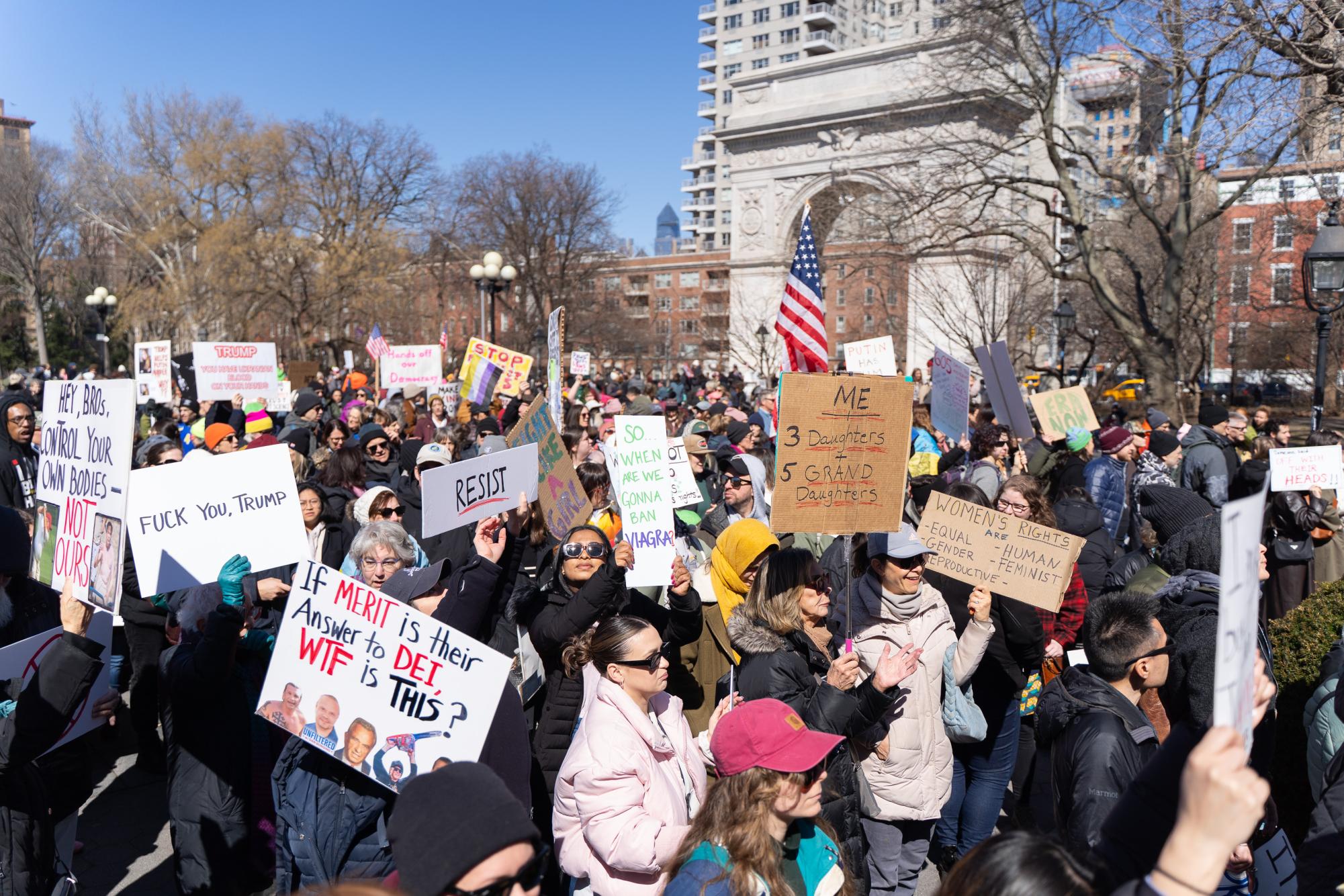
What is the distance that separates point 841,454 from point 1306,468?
4.80 metres

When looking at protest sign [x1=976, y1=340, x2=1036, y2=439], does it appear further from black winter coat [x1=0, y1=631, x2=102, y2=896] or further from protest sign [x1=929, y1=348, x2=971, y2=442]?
black winter coat [x1=0, y1=631, x2=102, y2=896]

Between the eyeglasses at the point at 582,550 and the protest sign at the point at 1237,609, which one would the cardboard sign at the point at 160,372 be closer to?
the eyeglasses at the point at 582,550

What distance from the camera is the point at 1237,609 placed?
1.70 meters

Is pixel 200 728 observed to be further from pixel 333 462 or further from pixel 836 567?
pixel 333 462

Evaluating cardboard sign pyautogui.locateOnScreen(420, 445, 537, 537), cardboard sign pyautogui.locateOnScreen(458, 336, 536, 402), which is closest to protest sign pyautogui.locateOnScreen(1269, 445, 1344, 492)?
cardboard sign pyautogui.locateOnScreen(420, 445, 537, 537)

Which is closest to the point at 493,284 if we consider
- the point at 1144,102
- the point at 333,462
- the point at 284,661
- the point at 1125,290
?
the point at 1144,102

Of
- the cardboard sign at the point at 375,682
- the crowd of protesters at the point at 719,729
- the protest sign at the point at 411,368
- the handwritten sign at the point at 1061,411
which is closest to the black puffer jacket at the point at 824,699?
the crowd of protesters at the point at 719,729

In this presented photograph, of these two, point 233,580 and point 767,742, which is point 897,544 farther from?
point 233,580

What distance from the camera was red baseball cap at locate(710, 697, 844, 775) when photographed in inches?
118

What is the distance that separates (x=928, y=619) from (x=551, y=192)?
150ft

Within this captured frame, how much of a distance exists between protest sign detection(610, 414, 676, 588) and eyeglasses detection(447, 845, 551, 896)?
125 inches

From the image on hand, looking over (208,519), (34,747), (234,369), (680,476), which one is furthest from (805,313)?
(234,369)

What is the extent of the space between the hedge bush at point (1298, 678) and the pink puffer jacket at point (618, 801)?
2.86 metres

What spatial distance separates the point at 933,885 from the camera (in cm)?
532
